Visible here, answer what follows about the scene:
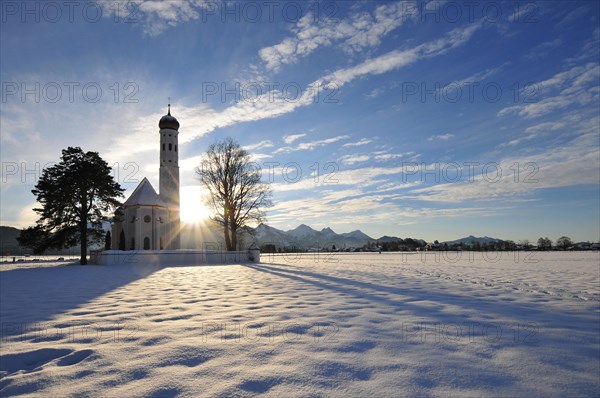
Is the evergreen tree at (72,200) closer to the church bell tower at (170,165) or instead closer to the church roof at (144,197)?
the church roof at (144,197)

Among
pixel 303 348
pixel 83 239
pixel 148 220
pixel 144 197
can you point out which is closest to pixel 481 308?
pixel 303 348

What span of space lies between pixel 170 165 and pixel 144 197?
7395mm

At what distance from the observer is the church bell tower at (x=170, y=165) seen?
42500 millimetres

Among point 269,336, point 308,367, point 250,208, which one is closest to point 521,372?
point 308,367

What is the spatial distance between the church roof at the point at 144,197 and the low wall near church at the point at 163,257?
8225 millimetres

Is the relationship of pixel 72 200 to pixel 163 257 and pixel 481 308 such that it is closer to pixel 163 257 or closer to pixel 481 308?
pixel 163 257

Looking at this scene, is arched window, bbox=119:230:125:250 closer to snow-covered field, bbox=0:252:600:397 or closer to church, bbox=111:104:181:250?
church, bbox=111:104:181:250

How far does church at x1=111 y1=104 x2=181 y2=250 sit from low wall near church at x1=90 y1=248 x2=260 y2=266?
19.7 feet

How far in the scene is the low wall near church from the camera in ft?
92.6

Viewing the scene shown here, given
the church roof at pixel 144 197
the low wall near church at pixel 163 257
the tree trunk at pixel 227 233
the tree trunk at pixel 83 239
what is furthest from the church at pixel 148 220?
the tree trunk at pixel 227 233

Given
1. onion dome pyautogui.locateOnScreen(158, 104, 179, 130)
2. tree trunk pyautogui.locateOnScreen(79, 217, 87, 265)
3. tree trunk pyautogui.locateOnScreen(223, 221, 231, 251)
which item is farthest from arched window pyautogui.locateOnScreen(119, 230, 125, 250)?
onion dome pyautogui.locateOnScreen(158, 104, 179, 130)

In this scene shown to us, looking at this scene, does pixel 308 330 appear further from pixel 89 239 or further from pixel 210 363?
pixel 89 239

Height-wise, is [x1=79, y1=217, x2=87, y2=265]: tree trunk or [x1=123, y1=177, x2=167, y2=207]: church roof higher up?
[x1=123, y1=177, x2=167, y2=207]: church roof

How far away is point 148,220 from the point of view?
37312 millimetres
